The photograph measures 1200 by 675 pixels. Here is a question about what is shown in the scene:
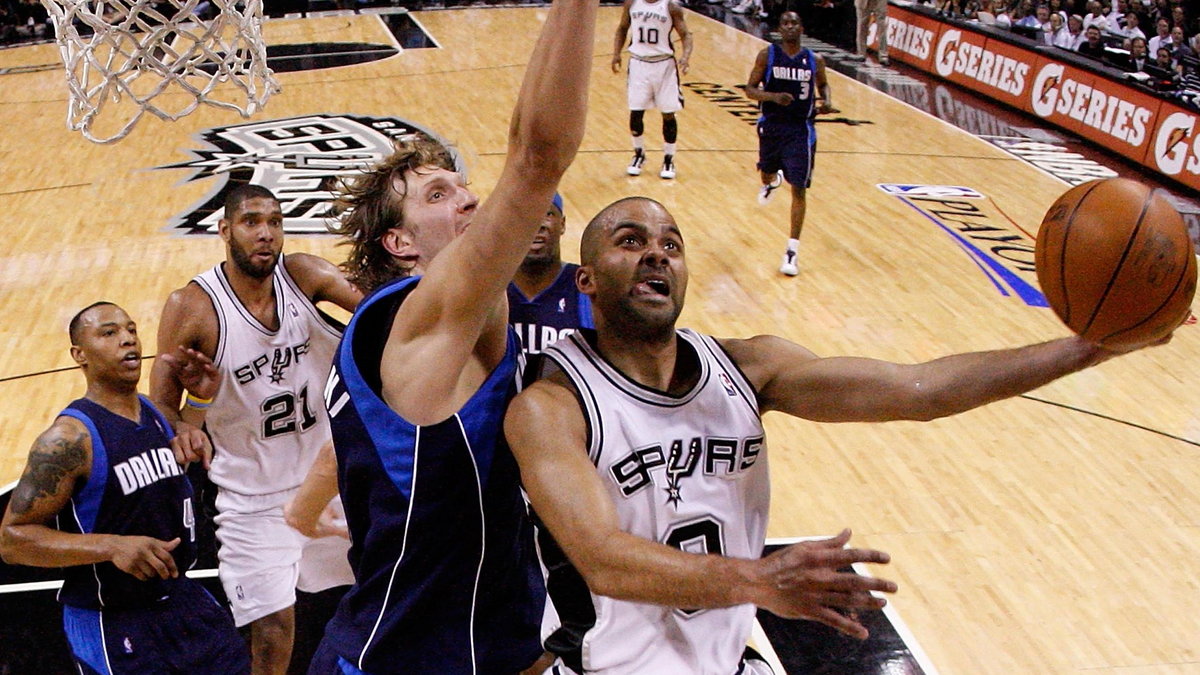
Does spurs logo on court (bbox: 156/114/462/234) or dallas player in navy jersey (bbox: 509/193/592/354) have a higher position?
dallas player in navy jersey (bbox: 509/193/592/354)

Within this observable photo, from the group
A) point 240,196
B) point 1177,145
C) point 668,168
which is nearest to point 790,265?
point 668,168

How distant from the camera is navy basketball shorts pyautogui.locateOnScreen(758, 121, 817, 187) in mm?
9336

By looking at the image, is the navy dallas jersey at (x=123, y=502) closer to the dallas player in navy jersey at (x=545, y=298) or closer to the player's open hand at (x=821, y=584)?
the dallas player in navy jersey at (x=545, y=298)

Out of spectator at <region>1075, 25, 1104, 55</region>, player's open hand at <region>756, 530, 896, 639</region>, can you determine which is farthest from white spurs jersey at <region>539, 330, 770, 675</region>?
spectator at <region>1075, 25, 1104, 55</region>

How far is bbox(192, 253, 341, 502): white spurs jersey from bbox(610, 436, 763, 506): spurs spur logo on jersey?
2398 mm

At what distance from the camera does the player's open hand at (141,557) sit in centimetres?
365

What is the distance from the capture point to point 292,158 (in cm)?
1240

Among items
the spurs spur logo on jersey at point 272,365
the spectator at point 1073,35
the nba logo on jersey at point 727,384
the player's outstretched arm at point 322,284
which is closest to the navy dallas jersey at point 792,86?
the player's outstretched arm at point 322,284

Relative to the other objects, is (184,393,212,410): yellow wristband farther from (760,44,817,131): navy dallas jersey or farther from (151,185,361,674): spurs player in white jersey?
(760,44,817,131): navy dallas jersey

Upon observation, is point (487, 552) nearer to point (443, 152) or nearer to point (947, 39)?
point (443, 152)

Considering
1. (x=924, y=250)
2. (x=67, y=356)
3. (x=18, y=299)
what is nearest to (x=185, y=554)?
(x=67, y=356)

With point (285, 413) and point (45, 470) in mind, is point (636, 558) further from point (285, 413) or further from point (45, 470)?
point (285, 413)

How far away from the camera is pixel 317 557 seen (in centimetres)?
450

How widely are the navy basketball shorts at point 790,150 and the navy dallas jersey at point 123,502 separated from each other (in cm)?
632
